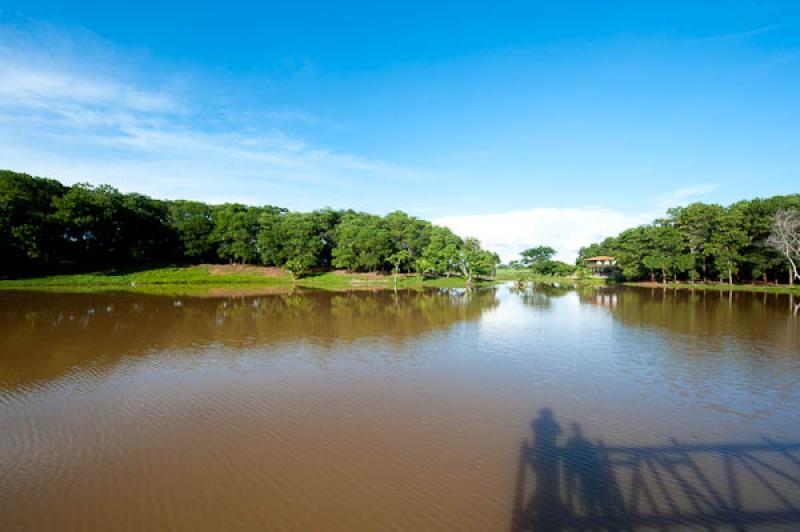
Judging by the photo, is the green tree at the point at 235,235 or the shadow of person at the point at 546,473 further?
the green tree at the point at 235,235

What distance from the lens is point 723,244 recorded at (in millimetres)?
52125

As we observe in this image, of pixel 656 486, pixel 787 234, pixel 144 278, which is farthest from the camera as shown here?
pixel 144 278

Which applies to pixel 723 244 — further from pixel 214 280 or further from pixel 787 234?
pixel 214 280

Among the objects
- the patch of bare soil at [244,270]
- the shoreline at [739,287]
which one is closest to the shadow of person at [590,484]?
the shoreline at [739,287]

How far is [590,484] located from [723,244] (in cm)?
6199

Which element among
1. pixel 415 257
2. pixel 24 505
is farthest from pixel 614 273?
pixel 24 505

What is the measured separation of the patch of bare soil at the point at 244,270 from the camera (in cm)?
6031

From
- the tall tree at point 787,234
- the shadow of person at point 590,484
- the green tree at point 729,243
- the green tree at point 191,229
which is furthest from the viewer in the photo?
the green tree at point 191,229

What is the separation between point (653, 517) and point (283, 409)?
7927mm

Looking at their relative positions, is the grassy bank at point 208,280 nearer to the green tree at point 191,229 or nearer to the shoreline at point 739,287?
the green tree at point 191,229

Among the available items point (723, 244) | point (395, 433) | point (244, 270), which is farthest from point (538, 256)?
point (395, 433)

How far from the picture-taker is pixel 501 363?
14258 millimetres

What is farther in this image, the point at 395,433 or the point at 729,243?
the point at 729,243

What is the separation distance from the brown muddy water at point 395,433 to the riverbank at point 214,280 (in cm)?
3030
